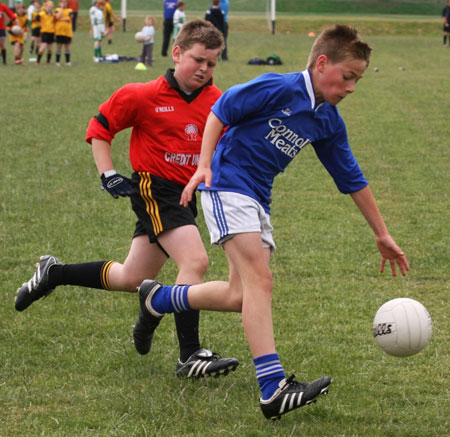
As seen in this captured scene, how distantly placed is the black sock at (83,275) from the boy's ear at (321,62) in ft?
5.77

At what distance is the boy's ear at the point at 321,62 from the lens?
151 inches

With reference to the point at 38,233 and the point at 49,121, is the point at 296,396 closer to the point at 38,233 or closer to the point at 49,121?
the point at 38,233

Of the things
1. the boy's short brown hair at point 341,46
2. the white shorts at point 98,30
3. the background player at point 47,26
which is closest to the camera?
the boy's short brown hair at point 341,46

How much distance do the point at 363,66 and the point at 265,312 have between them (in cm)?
124

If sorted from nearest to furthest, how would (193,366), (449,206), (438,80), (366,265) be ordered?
1. (193,366)
2. (366,265)
3. (449,206)
4. (438,80)

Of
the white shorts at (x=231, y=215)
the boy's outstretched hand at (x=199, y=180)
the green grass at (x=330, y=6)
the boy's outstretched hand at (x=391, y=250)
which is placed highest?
the boy's outstretched hand at (x=199, y=180)

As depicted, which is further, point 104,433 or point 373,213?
point 373,213

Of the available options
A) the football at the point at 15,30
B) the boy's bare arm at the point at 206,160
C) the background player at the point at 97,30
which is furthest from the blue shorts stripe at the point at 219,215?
the background player at the point at 97,30

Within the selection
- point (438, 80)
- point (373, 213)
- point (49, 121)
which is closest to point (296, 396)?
point (373, 213)

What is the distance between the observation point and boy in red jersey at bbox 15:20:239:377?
4375 millimetres

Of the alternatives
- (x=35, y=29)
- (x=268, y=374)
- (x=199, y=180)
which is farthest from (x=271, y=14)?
(x=268, y=374)

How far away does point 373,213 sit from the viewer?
169 inches

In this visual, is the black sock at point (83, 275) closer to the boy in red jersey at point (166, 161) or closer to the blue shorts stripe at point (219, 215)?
the boy in red jersey at point (166, 161)

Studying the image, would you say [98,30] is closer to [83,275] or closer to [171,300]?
[83,275]
